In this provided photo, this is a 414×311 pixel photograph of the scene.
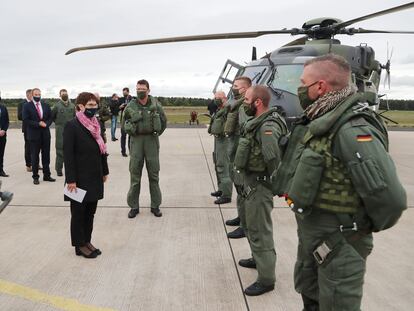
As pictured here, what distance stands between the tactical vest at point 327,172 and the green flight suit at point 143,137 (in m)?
3.65

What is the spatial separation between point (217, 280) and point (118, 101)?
37.9 ft

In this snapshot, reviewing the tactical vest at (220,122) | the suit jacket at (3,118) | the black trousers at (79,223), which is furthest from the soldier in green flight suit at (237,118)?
the suit jacket at (3,118)

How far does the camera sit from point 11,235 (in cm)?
467

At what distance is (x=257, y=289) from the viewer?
Answer: 3307mm

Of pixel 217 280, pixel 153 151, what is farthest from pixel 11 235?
pixel 217 280

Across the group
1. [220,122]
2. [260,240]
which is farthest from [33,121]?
[260,240]

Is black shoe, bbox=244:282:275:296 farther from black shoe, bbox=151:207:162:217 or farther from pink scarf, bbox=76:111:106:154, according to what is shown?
black shoe, bbox=151:207:162:217

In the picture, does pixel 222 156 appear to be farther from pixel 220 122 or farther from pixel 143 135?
pixel 143 135

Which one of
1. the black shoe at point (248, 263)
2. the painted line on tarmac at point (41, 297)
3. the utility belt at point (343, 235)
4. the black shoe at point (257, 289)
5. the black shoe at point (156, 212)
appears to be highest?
the utility belt at point (343, 235)

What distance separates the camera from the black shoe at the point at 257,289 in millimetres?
3289

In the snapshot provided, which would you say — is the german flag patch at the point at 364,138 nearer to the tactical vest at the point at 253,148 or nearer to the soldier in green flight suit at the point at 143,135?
the tactical vest at the point at 253,148

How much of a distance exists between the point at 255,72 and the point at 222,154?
239cm

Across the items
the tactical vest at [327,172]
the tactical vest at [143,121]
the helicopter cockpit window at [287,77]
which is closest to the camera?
the tactical vest at [327,172]

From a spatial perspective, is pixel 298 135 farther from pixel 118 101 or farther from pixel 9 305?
pixel 118 101
